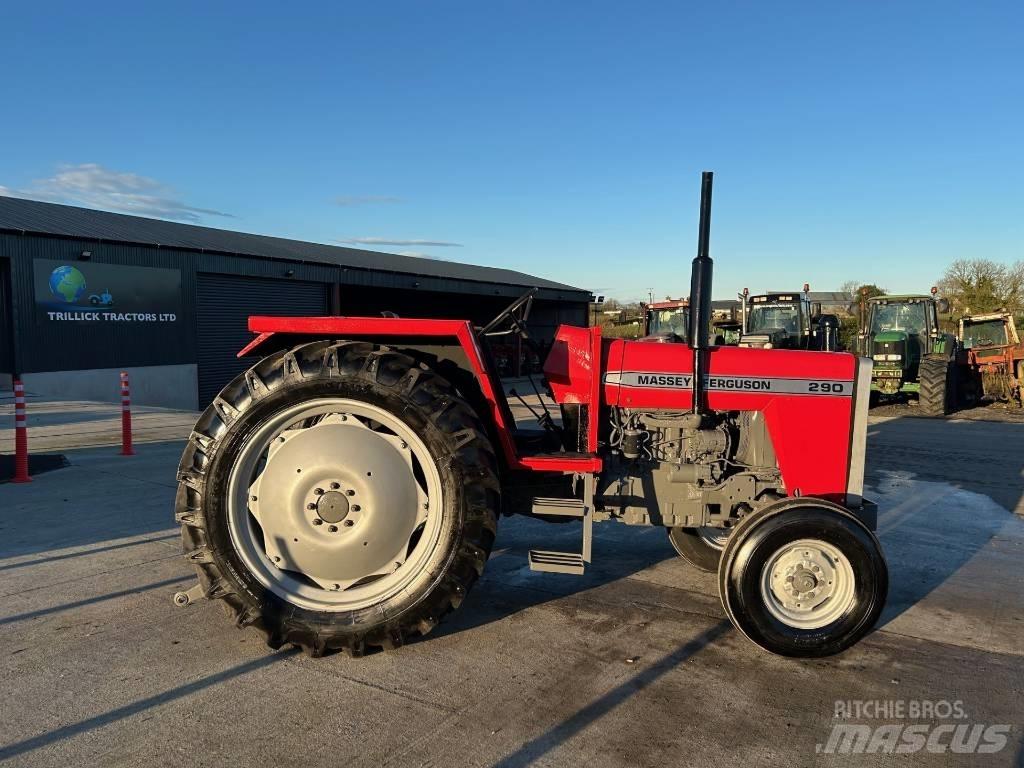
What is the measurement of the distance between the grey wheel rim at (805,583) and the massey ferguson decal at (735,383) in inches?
34.7

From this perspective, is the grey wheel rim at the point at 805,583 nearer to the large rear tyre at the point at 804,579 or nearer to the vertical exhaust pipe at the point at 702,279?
the large rear tyre at the point at 804,579

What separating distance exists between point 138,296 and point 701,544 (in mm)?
16149

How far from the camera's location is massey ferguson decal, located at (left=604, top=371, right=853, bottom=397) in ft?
13.0

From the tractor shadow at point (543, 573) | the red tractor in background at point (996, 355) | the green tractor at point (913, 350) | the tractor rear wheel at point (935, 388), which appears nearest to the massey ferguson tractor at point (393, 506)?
the tractor shadow at point (543, 573)

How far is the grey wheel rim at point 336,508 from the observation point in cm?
349

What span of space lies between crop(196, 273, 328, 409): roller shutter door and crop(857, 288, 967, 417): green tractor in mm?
14919

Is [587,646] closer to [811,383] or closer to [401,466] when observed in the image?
[401,466]

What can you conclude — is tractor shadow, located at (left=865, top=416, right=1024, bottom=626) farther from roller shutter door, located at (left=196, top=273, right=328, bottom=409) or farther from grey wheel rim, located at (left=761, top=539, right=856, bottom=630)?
roller shutter door, located at (left=196, top=273, right=328, bottom=409)

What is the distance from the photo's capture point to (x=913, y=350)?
16.4 m

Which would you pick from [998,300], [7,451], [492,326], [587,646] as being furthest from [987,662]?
[998,300]

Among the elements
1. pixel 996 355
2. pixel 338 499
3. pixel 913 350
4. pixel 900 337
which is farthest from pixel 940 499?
pixel 996 355

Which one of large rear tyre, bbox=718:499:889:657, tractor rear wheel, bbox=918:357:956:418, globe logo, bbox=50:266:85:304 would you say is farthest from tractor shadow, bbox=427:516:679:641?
globe logo, bbox=50:266:85:304

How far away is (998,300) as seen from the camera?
104ft

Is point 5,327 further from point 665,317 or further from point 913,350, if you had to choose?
point 913,350
